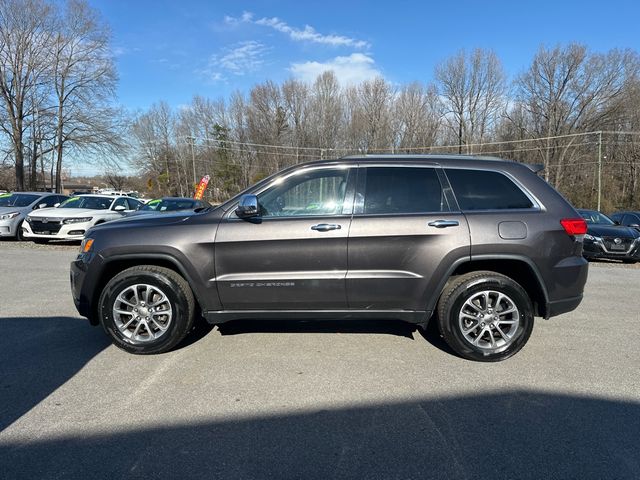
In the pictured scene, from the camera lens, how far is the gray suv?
370 centimetres

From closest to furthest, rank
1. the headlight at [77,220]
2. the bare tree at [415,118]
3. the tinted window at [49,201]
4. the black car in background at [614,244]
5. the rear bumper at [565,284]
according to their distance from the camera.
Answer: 1. the rear bumper at [565,284]
2. the black car in background at [614,244]
3. the headlight at [77,220]
4. the tinted window at [49,201]
5. the bare tree at [415,118]

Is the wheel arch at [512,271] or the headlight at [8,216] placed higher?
the headlight at [8,216]

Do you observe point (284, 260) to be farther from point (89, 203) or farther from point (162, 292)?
point (89, 203)

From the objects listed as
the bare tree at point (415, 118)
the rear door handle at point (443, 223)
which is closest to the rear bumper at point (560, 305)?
the rear door handle at point (443, 223)

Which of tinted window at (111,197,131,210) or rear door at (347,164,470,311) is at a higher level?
tinted window at (111,197,131,210)

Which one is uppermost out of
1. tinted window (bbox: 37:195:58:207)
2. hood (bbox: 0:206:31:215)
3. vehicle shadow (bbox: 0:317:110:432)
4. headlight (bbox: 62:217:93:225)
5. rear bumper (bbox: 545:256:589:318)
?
tinted window (bbox: 37:195:58:207)

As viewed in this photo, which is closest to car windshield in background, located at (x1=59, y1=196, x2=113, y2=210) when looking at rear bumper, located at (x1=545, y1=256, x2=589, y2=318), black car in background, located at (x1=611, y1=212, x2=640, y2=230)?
rear bumper, located at (x1=545, y1=256, x2=589, y2=318)

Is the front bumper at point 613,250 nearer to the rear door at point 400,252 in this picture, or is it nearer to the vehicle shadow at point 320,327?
the vehicle shadow at point 320,327

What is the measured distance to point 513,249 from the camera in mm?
3705

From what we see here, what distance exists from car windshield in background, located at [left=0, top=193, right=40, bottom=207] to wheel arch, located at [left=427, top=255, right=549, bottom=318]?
16.2 meters

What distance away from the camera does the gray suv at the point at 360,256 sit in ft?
12.1

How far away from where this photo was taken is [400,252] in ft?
12.1

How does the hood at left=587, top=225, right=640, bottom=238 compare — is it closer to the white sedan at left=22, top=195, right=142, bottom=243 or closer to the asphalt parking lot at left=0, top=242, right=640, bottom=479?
the asphalt parking lot at left=0, top=242, right=640, bottom=479

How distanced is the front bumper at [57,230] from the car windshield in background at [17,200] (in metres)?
3.06
